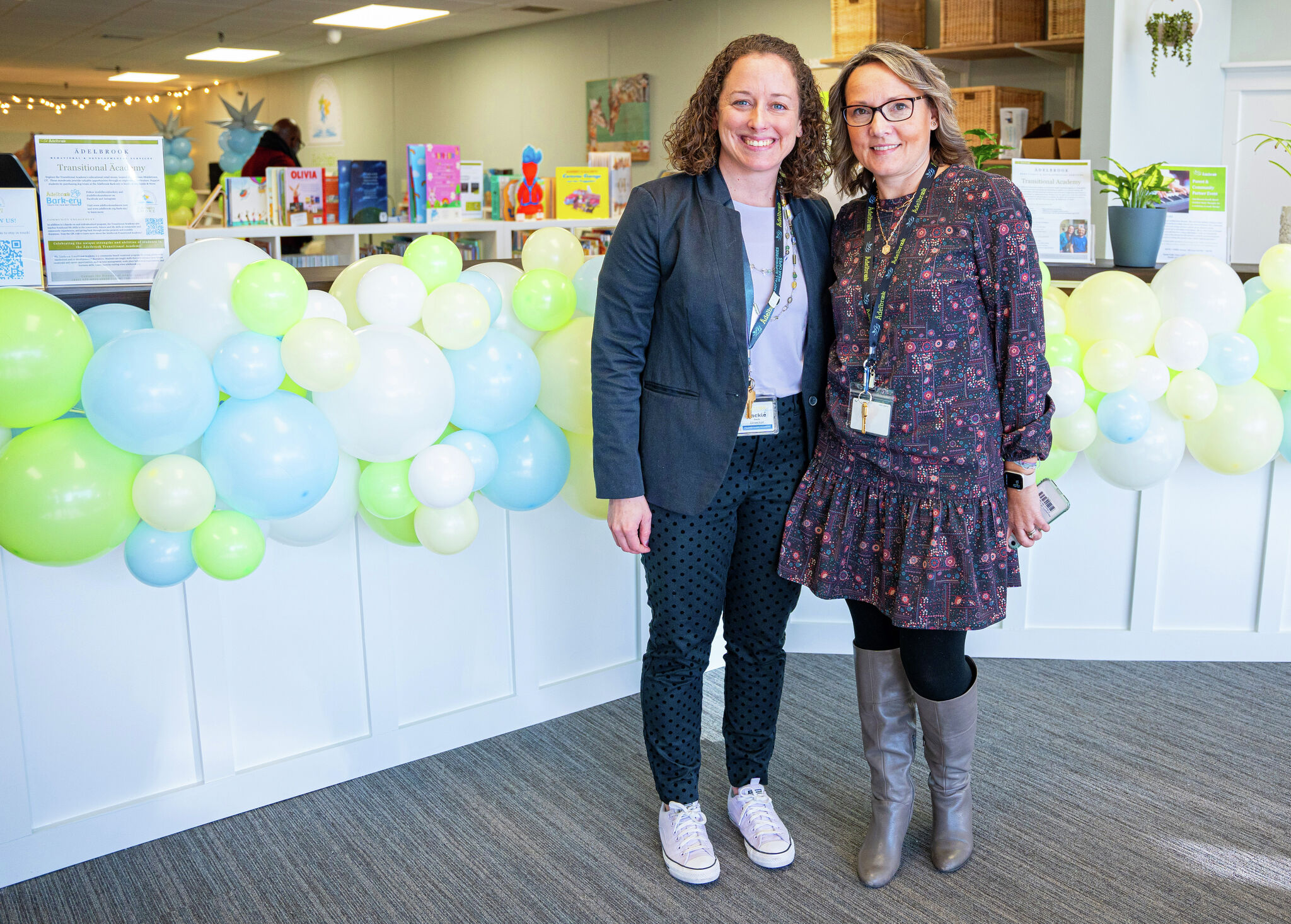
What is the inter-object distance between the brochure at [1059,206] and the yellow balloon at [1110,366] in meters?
0.74

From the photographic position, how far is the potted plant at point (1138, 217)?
276cm

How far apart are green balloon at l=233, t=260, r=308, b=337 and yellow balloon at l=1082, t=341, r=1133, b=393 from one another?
61.7 inches

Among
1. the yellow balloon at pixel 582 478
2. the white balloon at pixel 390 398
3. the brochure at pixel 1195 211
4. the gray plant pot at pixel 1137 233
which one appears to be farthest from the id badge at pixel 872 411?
the brochure at pixel 1195 211

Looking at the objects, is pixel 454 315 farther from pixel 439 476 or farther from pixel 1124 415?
pixel 1124 415

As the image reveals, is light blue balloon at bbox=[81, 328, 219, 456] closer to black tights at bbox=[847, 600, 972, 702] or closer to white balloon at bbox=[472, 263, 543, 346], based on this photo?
white balloon at bbox=[472, 263, 543, 346]

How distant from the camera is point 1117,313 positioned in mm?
2295

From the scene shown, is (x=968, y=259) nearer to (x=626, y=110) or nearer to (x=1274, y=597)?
(x=1274, y=597)

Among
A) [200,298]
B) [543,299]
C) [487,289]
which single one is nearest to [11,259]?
[200,298]

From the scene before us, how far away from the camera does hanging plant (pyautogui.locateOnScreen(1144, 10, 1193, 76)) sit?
4.03m

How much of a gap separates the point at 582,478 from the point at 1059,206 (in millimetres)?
1620

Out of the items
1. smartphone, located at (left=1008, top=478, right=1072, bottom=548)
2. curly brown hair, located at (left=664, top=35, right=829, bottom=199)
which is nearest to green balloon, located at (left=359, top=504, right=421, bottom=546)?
curly brown hair, located at (left=664, top=35, right=829, bottom=199)

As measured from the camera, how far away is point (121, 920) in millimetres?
1883

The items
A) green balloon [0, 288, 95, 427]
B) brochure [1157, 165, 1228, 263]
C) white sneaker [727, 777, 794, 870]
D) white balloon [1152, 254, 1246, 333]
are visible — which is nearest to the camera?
green balloon [0, 288, 95, 427]

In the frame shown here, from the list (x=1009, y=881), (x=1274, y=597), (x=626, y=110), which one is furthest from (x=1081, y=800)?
(x=626, y=110)
